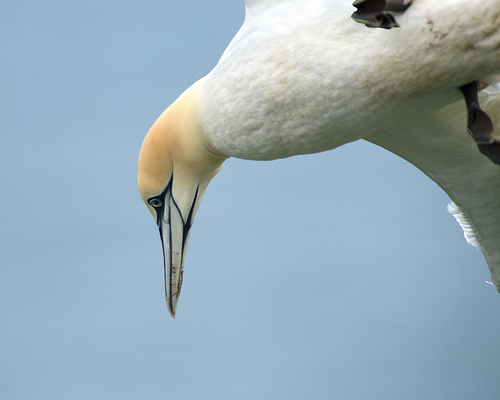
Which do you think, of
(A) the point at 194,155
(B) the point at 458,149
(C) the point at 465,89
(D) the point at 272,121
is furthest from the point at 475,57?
(A) the point at 194,155

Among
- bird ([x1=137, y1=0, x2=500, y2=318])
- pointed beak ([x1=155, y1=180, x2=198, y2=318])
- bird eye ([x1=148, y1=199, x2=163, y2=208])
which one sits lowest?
pointed beak ([x1=155, y1=180, x2=198, y2=318])

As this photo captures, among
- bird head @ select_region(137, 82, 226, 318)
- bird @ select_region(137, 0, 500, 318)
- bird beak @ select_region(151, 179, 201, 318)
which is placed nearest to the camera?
bird @ select_region(137, 0, 500, 318)

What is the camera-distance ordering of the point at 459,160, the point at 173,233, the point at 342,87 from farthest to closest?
the point at 173,233 → the point at 459,160 → the point at 342,87

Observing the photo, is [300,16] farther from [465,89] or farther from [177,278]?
[177,278]

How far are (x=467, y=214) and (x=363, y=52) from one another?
0.70m

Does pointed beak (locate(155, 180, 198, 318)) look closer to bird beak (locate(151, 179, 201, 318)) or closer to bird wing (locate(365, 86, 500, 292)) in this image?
bird beak (locate(151, 179, 201, 318))

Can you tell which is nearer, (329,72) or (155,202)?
(329,72)

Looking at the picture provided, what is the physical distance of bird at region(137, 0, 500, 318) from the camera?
1.13 metres

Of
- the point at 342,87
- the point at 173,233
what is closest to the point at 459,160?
the point at 342,87

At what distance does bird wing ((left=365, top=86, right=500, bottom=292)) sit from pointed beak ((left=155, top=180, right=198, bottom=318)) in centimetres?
46

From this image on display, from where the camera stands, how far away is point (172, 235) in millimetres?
1757

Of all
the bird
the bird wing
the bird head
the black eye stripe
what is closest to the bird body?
the bird

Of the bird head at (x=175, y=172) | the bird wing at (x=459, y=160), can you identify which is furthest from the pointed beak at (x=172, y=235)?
the bird wing at (x=459, y=160)

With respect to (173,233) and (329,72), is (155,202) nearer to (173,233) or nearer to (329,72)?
(173,233)
